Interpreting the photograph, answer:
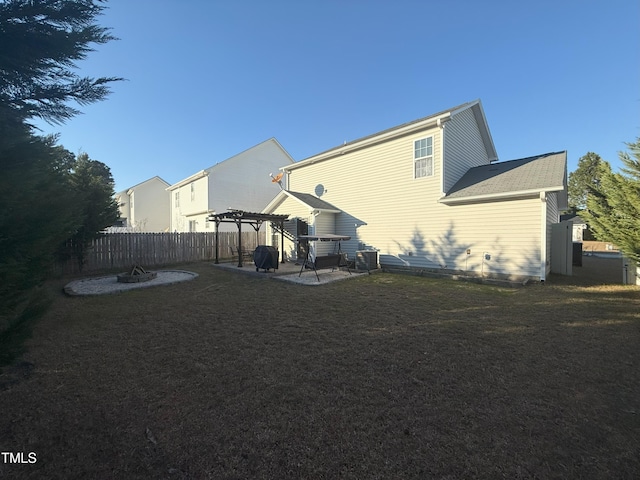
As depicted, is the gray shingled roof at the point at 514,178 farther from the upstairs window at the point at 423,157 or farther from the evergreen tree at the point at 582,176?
the evergreen tree at the point at 582,176

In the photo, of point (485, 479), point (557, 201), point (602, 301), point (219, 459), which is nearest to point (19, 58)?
point (219, 459)

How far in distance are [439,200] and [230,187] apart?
55.1ft

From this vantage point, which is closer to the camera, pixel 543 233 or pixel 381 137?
pixel 543 233

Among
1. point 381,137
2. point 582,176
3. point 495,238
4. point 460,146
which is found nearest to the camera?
point 495,238

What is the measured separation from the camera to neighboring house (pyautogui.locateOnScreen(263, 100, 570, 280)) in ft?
30.5

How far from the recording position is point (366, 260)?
462 inches

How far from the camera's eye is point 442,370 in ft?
11.1

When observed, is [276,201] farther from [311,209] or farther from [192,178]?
[192,178]

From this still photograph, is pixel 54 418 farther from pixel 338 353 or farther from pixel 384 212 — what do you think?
pixel 384 212

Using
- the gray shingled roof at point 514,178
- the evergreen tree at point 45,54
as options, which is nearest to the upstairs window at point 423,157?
the gray shingled roof at point 514,178

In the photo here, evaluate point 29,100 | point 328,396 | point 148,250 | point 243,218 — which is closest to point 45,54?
point 29,100

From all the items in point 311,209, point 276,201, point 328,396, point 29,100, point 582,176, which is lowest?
point 328,396

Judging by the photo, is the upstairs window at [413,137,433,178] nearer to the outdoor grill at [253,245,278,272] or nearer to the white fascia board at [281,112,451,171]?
the white fascia board at [281,112,451,171]

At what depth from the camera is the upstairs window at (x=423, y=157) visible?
11.1m
